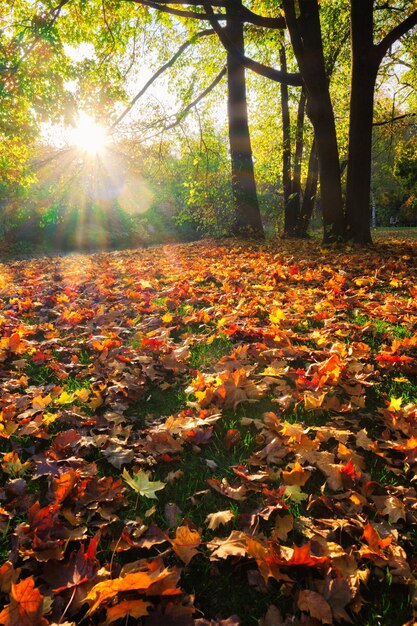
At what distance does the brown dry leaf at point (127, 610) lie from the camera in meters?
1.27

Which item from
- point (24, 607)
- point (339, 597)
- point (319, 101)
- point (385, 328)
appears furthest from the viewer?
point (319, 101)

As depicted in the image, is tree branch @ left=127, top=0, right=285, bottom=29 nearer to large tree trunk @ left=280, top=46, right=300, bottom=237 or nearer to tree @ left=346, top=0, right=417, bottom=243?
tree @ left=346, top=0, right=417, bottom=243

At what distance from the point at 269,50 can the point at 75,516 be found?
1874 cm

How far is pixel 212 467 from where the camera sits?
2135 millimetres

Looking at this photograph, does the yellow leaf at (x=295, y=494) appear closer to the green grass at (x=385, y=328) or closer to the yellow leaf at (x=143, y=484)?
the yellow leaf at (x=143, y=484)

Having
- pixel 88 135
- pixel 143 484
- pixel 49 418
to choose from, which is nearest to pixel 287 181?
pixel 88 135

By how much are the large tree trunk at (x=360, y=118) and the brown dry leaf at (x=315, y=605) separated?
8465 millimetres

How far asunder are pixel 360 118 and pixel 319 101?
1.01 m

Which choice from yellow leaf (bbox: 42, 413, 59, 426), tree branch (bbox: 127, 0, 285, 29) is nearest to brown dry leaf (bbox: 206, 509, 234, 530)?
yellow leaf (bbox: 42, 413, 59, 426)

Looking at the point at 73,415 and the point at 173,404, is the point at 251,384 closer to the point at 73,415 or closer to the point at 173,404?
the point at 173,404

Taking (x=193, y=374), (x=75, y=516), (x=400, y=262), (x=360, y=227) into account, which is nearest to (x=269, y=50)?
(x=360, y=227)

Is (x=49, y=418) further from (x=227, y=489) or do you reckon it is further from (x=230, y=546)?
(x=230, y=546)

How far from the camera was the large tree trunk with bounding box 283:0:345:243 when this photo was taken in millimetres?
8375

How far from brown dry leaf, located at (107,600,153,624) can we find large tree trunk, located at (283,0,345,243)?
28.9 feet
